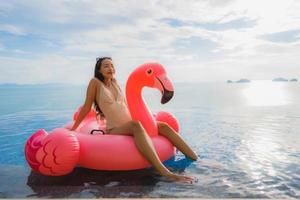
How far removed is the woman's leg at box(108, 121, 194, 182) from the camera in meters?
3.11

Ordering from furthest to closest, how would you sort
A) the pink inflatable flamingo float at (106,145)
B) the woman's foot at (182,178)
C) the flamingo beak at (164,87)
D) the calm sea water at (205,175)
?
1. the flamingo beak at (164,87)
2. the pink inflatable flamingo float at (106,145)
3. the woman's foot at (182,178)
4. the calm sea water at (205,175)

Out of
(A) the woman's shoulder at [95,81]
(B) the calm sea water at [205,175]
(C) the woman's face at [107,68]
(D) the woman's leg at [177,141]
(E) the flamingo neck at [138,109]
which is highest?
(C) the woman's face at [107,68]

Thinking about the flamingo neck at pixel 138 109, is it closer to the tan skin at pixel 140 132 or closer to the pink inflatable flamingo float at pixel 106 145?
the pink inflatable flamingo float at pixel 106 145

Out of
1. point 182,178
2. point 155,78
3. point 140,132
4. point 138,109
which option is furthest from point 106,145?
point 155,78

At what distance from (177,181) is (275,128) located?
3568mm

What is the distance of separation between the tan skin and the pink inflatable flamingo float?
0.07 m

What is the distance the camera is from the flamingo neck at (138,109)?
3.62m

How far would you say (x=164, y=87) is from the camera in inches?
142

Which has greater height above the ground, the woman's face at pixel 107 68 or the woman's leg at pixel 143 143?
the woman's face at pixel 107 68

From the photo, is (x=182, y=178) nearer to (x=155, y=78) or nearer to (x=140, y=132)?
(x=140, y=132)

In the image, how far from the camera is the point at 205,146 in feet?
14.5

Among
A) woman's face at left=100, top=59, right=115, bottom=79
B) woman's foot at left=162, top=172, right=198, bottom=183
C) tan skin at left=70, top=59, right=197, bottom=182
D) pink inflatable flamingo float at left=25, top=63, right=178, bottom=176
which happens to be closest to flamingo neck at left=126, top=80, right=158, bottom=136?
pink inflatable flamingo float at left=25, top=63, right=178, bottom=176

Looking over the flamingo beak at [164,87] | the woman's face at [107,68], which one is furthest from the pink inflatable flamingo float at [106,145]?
the woman's face at [107,68]

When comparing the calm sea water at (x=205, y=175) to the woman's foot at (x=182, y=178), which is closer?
the calm sea water at (x=205, y=175)
